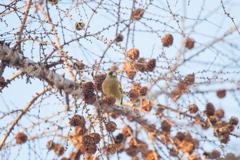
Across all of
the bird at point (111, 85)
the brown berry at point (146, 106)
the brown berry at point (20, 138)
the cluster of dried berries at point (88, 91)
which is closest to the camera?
the cluster of dried berries at point (88, 91)

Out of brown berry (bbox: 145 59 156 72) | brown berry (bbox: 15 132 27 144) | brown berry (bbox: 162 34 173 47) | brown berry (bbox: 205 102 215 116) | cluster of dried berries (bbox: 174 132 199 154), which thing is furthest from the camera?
cluster of dried berries (bbox: 174 132 199 154)

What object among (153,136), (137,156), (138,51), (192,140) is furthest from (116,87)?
(192,140)

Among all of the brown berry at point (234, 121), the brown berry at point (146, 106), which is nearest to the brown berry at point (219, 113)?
the brown berry at point (234, 121)

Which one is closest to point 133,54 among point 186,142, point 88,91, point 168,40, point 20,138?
point 168,40

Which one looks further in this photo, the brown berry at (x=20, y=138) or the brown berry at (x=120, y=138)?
the brown berry at (x=120, y=138)

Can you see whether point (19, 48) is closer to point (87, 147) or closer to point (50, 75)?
point (50, 75)

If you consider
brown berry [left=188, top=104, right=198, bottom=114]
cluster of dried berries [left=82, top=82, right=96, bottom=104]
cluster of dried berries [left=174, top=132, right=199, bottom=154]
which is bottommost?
cluster of dried berries [left=174, top=132, right=199, bottom=154]

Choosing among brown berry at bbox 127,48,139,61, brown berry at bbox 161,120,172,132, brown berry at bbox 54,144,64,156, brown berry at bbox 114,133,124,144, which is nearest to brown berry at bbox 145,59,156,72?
brown berry at bbox 127,48,139,61

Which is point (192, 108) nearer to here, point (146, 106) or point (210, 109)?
point (210, 109)

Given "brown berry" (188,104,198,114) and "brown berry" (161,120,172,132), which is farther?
"brown berry" (161,120,172,132)

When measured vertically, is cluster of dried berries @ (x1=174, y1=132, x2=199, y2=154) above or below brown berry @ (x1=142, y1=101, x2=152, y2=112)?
below

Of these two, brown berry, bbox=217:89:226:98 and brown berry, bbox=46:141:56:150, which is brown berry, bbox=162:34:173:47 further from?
brown berry, bbox=46:141:56:150

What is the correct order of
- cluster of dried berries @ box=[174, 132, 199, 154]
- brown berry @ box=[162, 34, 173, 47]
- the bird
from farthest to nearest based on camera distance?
cluster of dried berries @ box=[174, 132, 199, 154]
the bird
brown berry @ box=[162, 34, 173, 47]

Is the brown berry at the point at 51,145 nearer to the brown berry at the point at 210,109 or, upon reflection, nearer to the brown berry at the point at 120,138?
the brown berry at the point at 120,138
